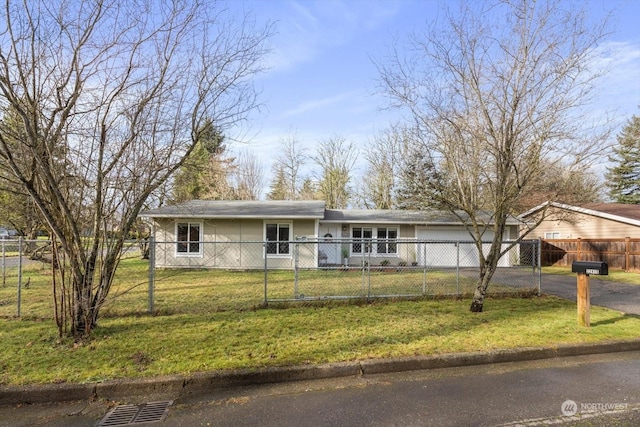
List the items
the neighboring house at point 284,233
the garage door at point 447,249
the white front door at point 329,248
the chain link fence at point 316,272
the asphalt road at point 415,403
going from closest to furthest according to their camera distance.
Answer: the asphalt road at point 415,403
the chain link fence at point 316,272
the neighboring house at point 284,233
the white front door at point 329,248
the garage door at point 447,249

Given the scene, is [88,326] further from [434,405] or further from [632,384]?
[632,384]

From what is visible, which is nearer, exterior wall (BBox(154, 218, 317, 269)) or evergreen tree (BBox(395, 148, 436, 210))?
evergreen tree (BBox(395, 148, 436, 210))

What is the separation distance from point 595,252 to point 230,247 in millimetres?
17520

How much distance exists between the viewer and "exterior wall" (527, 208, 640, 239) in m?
17.8

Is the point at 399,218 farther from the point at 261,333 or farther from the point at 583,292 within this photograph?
the point at 261,333

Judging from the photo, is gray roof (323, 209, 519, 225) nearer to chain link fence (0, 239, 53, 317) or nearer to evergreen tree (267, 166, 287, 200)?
chain link fence (0, 239, 53, 317)

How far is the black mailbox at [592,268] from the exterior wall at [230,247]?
10.8m

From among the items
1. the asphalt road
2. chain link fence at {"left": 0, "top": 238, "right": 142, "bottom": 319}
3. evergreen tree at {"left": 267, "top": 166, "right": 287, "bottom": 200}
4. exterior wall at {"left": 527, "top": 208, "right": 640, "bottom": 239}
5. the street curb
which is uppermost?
evergreen tree at {"left": 267, "top": 166, "right": 287, "bottom": 200}

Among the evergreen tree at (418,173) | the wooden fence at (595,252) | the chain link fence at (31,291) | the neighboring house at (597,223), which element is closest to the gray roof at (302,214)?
the wooden fence at (595,252)

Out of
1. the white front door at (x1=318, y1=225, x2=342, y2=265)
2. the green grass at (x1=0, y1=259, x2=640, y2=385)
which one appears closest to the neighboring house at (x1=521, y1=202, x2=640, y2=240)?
the white front door at (x1=318, y1=225, x2=342, y2=265)

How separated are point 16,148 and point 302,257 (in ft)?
40.1

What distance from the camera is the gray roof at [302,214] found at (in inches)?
611

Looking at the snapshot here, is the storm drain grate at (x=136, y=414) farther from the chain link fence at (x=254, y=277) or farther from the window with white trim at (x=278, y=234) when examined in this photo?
the window with white trim at (x=278, y=234)

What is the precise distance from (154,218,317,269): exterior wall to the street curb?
11.4m
